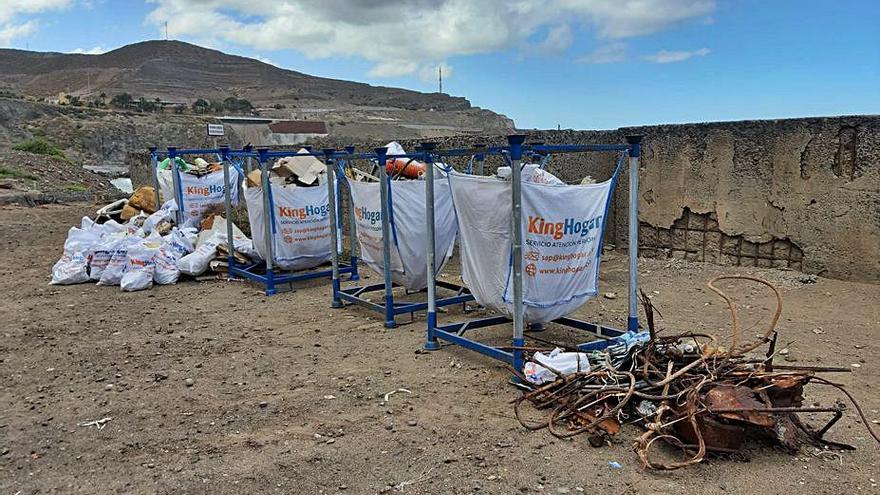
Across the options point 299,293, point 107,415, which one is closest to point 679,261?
point 299,293

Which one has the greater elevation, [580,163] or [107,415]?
[580,163]

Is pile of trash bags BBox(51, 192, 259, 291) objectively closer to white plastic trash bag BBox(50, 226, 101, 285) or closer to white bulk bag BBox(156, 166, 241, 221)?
white plastic trash bag BBox(50, 226, 101, 285)

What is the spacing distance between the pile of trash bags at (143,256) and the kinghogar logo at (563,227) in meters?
4.69

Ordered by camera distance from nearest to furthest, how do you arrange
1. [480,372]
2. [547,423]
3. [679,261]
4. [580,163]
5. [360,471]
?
[360,471], [547,423], [480,372], [679,261], [580,163]

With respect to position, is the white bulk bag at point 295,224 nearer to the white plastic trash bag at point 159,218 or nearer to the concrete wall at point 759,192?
the white plastic trash bag at point 159,218

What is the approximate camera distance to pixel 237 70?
87125 mm

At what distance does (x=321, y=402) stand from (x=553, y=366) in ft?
4.45

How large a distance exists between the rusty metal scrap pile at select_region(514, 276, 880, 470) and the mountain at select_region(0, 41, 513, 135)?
4753 cm

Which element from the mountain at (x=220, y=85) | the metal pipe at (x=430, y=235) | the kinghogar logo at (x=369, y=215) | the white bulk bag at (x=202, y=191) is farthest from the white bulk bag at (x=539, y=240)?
the mountain at (x=220, y=85)

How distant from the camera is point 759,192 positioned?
6.38 m

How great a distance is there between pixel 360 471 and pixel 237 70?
3571 inches

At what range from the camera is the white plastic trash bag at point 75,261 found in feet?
25.5

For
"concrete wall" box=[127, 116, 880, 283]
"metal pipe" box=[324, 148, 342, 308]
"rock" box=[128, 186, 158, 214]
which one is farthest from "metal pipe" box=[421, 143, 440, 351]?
"rock" box=[128, 186, 158, 214]

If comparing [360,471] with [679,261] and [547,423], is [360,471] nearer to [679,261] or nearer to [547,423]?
Result: [547,423]
